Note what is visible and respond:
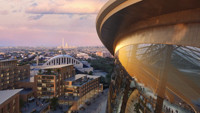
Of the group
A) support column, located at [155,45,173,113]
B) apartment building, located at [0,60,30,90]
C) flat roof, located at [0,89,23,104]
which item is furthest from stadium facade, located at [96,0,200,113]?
apartment building, located at [0,60,30,90]

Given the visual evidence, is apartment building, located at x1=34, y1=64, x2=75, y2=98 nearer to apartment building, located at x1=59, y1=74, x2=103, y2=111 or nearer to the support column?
apartment building, located at x1=59, y1=74, x2=103, y2=111

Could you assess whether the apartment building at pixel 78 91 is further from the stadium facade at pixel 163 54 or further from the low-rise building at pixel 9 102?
the stadium facade at pixel 163 54

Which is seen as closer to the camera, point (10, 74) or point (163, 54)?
point (163, 54)

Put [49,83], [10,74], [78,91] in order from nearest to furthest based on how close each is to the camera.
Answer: [49,83], [78,91], [10,74]

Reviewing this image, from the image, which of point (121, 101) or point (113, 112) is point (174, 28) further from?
point (113, 112)

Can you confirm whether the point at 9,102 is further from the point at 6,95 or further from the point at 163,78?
the point at 163,78

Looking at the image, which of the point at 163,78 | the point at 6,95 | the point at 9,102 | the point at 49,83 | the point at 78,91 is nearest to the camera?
the point at 163,78

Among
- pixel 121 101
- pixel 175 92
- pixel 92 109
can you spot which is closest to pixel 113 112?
pixel 121 101

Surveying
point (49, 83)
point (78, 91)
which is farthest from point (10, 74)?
point (78, 91)
